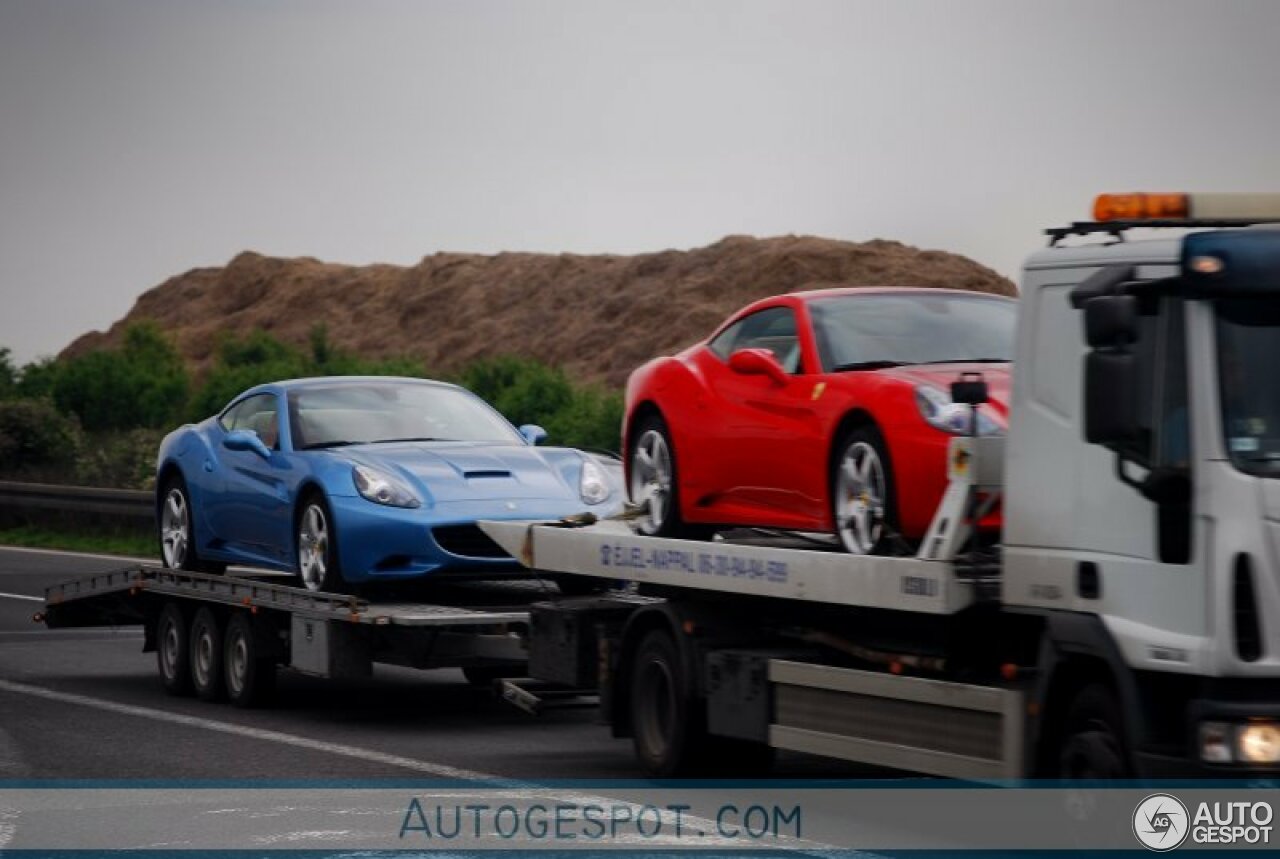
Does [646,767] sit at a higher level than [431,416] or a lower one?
lower

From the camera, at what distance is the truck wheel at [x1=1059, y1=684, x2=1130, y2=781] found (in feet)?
25.8

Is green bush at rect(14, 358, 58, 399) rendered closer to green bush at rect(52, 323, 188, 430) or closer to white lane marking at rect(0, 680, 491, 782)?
green bush at rect(52, 323, 188, 430)

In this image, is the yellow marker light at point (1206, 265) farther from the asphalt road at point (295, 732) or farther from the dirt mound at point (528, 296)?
the dirt mound at point (528, 296)

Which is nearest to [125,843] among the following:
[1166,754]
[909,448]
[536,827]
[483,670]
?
[536,827]

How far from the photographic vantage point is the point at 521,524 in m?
Answer: 12.7

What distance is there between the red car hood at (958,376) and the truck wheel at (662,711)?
68.8 inches

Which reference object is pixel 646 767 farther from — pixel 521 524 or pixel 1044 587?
pixel 1044 587

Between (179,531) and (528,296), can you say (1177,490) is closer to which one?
(179,531)

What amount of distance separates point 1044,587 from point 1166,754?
3.37 feet

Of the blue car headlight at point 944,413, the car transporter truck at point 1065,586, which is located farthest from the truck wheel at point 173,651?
the blue car headlight at point 944,413

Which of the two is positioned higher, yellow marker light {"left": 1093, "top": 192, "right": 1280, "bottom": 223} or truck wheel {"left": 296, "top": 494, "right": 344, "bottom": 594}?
yellow marker light {"left": 1093, "top": 192, "right": 1280, "bottom": 223}

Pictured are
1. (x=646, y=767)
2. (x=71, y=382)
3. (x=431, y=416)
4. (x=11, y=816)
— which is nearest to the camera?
(x=11, y=816)

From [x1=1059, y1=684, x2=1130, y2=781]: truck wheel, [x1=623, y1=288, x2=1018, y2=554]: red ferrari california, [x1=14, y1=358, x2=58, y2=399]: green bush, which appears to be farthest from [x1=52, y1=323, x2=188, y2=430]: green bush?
[x1=1059, y1=684, x2=1130, y2=781]: truck wheel

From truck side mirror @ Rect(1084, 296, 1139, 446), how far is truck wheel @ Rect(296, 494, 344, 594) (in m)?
6.80
